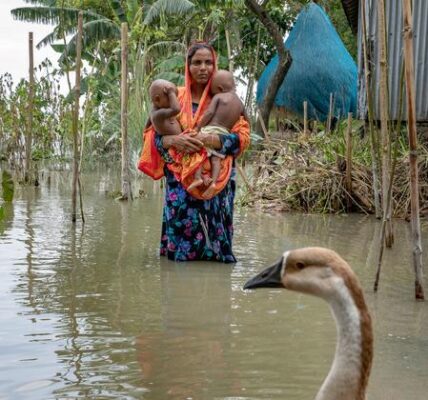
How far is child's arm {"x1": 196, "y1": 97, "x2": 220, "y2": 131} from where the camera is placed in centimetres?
691

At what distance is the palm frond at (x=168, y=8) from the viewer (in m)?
21.0

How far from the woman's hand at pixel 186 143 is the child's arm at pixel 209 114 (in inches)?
7.2

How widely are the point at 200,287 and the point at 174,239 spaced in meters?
1.10

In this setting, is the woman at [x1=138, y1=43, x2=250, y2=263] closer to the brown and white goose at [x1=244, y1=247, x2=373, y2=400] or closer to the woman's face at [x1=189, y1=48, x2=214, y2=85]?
the woman's face at [x1=189, y1=48, x2=214, y2=85]

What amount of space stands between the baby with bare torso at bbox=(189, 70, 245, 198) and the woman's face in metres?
0.08

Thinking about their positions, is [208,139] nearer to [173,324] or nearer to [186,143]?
[186,143]

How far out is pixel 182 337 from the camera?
4879 millimetres

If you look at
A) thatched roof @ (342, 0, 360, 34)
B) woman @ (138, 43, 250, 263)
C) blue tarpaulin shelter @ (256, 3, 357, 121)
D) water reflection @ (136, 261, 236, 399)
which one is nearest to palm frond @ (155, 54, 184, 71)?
blue tarpaulin shelter @ (256, 3, 357, 121)

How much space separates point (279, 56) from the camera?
55.8 ft

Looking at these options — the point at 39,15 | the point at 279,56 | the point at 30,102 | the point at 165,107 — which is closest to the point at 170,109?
the point at 165,107

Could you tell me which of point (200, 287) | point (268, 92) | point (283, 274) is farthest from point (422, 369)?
point (268, 92)

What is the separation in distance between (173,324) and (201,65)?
102 inches

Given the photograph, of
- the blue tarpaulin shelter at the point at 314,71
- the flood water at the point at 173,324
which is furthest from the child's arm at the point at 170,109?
the blue tarpaulin shelter at the point at 314,71

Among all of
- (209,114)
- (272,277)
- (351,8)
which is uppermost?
(351,8)
